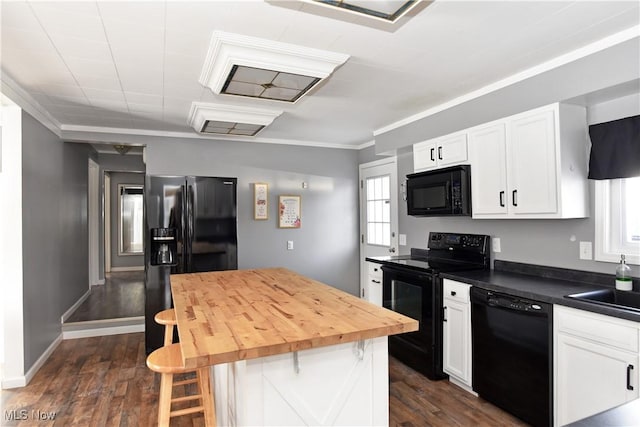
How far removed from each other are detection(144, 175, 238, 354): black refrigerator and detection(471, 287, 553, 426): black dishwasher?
2.58 metres

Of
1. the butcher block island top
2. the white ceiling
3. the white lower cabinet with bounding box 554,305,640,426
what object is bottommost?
the white lower cabinet with bounding box 554,305,640,426

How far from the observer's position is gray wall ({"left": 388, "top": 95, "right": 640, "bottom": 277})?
250 centimetres

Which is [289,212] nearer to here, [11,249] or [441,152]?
[441,152]

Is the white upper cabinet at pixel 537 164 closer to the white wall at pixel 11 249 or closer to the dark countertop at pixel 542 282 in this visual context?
the dark countertop at pixel 542 282

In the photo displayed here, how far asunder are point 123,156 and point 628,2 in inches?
283

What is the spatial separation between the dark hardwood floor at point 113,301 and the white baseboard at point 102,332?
0.70 ft

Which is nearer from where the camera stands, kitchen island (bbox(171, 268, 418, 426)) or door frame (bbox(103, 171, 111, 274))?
kitchen island (bbox(171, 268, 418, 426))

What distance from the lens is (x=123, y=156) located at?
7047 millimetres

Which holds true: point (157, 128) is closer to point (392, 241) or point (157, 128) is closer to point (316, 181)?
point (316, 181)

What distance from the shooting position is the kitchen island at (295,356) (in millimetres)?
1400

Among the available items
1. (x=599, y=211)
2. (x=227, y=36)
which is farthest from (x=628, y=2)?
(x=227, y=36)

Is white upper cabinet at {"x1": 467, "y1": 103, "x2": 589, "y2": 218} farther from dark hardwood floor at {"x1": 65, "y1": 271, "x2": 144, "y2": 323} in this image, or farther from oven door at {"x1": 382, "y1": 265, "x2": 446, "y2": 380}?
dark hardwood floor at {"x1": 65, "y1": 271, "x2": 144, "y2": 323}

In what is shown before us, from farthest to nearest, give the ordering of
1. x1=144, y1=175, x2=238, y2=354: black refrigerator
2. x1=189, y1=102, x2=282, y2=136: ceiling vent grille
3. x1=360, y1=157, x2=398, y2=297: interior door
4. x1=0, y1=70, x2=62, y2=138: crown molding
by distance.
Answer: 1. x1=360, y1=157, x2=398, y2=297: interior door
2. x1=144, y1=175, x2=238, y2=354: black refrigerator
3. x1=189, y1=102, x2=282, y2=136: ceiling vent grille
4. x1=0, y1=70, x2=62, y2=138: crown molding

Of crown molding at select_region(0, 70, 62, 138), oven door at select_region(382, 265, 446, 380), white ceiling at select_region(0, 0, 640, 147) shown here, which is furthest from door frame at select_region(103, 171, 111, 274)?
oven door at select_region(382, 265, 446, 380)
